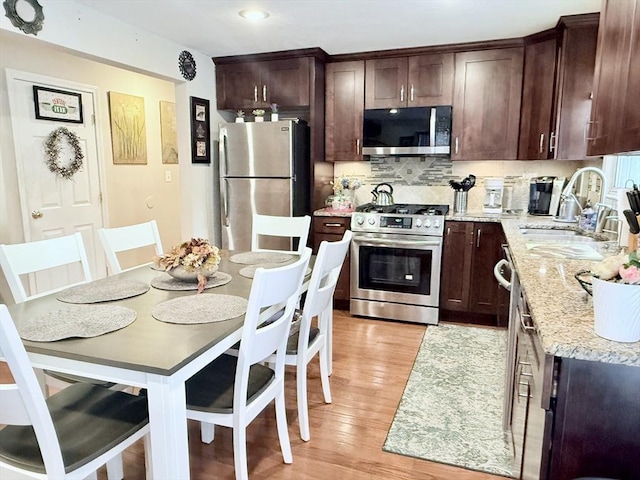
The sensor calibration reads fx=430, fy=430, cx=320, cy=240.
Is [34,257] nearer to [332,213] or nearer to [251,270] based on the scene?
[251,270]

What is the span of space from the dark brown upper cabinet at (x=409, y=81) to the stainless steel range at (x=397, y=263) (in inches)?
37.0

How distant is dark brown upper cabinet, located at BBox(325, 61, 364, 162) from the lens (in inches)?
152

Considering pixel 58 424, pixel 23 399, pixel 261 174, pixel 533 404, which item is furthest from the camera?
pixel 261 174

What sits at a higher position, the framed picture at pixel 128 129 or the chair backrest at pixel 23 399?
the framed picture at pixel 128 129

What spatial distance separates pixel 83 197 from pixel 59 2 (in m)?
1.96

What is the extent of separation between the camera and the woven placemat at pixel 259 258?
245 centimetres

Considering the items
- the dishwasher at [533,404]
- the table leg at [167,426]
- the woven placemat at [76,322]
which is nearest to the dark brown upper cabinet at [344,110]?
the dishwasher at [533,404]

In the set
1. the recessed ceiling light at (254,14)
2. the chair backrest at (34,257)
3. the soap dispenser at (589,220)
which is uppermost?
the recessed ceiling light at (254,14)

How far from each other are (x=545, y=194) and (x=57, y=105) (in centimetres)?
427

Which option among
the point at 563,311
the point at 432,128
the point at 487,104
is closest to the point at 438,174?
the point at 432,128

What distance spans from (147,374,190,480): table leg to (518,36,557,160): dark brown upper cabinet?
3213 millimetres

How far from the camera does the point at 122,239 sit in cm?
240

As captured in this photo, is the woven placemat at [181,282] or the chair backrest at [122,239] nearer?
the woven placemat at [181,282]

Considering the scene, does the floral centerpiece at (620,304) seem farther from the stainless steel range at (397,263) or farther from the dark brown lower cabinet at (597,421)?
the stainless steel range at (397,263)
